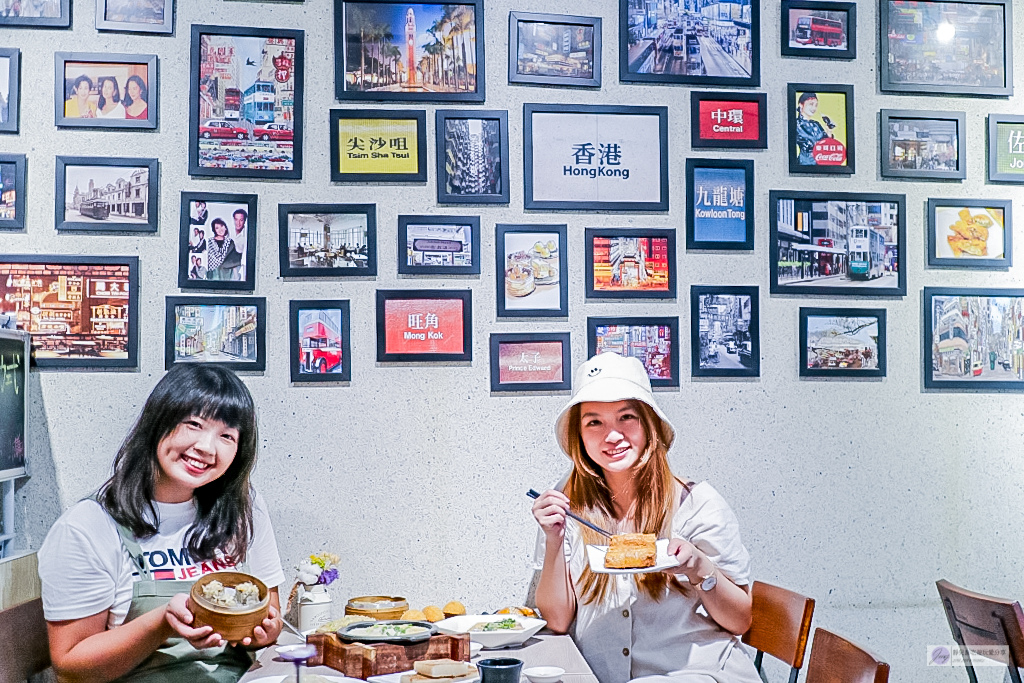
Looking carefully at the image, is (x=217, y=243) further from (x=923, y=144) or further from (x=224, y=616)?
(x=923, y=144)

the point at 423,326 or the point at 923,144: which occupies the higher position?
the point at 923,144

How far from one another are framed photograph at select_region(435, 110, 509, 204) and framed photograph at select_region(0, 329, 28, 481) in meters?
1.42

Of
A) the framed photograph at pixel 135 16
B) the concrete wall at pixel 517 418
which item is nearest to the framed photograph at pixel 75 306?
the concrete wall at pixel 517 418

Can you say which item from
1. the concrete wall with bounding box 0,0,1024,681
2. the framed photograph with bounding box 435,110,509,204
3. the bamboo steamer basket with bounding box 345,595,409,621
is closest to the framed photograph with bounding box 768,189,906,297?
the concrete wall with bounding box 0,0,1024,681

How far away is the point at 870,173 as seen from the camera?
3.49 metres

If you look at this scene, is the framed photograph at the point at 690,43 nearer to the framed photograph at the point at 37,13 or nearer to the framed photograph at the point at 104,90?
the framed photograph at the point at 104,90

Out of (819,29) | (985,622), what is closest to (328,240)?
(819,29)

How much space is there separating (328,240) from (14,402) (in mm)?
1094

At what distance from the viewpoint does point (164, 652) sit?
8.16 ft

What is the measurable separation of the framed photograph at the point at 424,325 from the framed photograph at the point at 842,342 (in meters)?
1.22

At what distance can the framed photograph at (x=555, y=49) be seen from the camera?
332 cm

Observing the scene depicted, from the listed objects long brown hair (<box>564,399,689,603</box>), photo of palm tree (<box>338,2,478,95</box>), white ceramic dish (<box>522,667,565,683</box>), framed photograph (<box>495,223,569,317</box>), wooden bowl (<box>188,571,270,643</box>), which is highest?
photo of palm tree (<box>338,2,478,95</box>)

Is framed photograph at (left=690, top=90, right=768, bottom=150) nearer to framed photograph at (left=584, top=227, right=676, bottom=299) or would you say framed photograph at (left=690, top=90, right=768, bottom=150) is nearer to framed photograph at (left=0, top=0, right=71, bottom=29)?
framed photograph at (left=584, top=227, right=676, bottom=299)

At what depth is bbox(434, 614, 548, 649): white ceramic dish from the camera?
250cm
